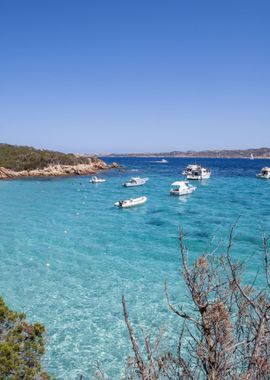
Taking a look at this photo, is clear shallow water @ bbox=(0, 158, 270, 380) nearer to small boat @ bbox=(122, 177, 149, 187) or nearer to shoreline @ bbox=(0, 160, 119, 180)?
small boat @ bbox=(122, 177, 149, 187)

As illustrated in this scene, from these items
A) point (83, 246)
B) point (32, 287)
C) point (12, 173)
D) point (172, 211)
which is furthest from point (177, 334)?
point (12, 173)

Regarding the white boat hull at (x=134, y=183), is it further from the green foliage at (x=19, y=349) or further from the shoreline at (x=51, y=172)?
the green foliage at (x=19, y=349)

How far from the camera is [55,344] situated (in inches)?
574

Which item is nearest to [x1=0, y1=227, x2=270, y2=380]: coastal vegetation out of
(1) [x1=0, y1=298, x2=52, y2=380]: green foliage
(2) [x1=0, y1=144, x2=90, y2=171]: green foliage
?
(1) [x1=0, y1=298, x2=52, y2=380]: green foliage

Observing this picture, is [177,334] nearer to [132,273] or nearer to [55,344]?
[55,344]

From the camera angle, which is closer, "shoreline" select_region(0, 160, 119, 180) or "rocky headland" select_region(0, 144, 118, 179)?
"shoreline" select_region(0, 160, 119, 180)

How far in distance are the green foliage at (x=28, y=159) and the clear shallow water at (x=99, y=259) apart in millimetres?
36862

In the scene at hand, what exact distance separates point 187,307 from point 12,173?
73.1m

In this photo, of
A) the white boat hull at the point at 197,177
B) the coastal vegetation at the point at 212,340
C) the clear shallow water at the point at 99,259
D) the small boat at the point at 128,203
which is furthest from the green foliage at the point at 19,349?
the white boat hull at the point at 197,177

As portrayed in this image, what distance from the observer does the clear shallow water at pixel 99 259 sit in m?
15.1

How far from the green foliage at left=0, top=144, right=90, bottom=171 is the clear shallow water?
36862 mm

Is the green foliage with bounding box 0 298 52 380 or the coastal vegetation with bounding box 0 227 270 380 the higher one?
the coastal vegetation with bounding box 0 227 270 380

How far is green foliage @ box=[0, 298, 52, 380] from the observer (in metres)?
8.41

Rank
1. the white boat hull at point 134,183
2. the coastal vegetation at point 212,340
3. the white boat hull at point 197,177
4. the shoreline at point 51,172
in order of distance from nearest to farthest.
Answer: the coastal vegetation at point 212,340
the white boat hull at point 134,183
the white boat hull at point 197,177
the shoreline at point 51,172
